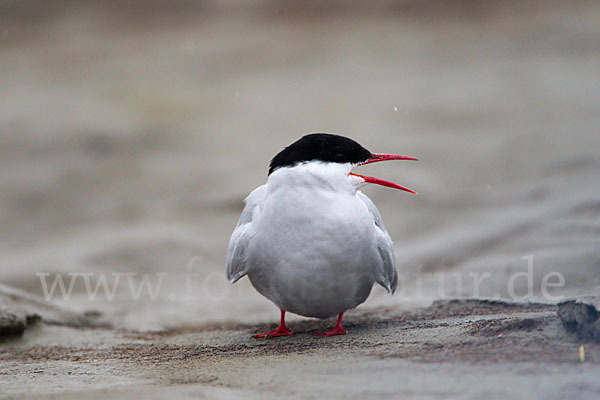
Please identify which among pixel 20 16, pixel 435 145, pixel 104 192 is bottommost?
pixel 104 192

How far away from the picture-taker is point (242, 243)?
128 inches

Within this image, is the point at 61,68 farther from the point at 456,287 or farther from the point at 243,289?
the point at 456,287

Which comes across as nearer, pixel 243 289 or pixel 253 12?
pixel 243 289

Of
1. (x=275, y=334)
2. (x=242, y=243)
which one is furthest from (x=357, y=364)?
(x=275, y=334)

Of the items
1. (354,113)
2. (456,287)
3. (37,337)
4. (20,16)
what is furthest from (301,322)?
(20,16)

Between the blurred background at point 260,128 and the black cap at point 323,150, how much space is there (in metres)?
1.55

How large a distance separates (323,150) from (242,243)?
24.0 inches

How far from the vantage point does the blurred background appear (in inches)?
235

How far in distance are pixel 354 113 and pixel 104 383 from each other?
7.13 metres

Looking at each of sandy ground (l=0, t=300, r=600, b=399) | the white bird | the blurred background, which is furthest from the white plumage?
the blurred background

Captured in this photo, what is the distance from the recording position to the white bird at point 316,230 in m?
3.01

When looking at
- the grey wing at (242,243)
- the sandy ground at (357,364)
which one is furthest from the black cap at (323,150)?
the sandy ground at (357,364)

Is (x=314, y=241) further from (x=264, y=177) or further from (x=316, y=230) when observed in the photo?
(x=264, y=177)

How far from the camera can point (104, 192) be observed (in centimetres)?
826
